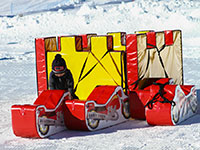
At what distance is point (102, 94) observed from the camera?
647 centimetres

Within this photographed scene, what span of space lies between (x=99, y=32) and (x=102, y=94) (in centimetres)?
1821

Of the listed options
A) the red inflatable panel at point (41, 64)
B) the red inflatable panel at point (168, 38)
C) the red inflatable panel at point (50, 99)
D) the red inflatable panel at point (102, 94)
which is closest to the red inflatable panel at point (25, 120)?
the red inflatable panel at point (50, 99)

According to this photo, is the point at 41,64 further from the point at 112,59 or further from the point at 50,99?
the point at 50,99

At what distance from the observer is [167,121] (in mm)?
6098

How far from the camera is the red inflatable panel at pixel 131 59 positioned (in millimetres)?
6887

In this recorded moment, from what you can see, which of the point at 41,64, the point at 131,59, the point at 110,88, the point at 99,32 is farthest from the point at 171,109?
the point at 99,32

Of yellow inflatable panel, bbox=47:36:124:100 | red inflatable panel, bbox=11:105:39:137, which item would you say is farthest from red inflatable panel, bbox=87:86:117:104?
red inflatable panel, bbox=11:105:39:137

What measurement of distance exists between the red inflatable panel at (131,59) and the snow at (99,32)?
733mm

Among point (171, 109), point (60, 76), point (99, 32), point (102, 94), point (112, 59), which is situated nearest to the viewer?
point (171, 109)

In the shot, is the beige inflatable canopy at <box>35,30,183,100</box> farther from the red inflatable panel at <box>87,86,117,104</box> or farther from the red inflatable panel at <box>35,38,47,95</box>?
the red inflatable panel at <box>87,86,117,104</box>

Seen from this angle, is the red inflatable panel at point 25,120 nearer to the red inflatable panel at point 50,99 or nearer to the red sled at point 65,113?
the red sled at point 65,113

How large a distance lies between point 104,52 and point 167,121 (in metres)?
1.74

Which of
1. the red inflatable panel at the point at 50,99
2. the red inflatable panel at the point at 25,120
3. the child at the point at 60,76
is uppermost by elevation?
the child at the point at 60,76

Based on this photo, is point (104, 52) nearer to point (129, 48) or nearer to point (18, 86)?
point (129, 48)
